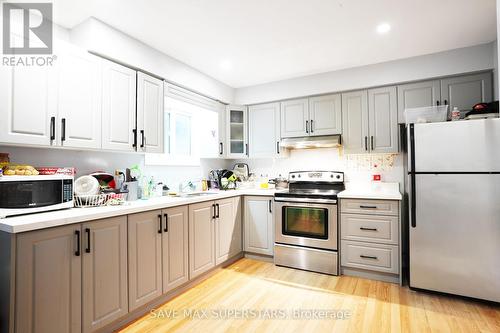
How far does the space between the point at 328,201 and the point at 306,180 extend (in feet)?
2.39

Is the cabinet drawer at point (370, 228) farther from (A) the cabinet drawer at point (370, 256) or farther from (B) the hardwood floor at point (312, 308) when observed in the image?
(B) the hardwood floor at point (312, 308)

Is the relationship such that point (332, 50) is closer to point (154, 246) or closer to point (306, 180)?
point (306, 180)

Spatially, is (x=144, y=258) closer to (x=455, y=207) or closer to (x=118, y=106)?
(x=118, y=106)

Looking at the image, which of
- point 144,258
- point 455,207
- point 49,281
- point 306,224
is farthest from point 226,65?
point 455,207

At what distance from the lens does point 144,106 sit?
8.34ft

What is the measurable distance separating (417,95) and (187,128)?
2877mm

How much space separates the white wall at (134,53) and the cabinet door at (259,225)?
5.30 feet

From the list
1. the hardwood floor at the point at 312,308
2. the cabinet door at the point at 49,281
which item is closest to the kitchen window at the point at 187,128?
the cabinet door at the point at 49,281

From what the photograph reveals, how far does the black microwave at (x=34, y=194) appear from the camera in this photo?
1.55 meters

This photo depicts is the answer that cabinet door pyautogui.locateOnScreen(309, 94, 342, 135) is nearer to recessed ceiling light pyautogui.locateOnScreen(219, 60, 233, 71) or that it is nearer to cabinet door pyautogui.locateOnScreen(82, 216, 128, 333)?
recessed ceiling light pyautogui.locateOnScreen(219, 60, 233, 71)

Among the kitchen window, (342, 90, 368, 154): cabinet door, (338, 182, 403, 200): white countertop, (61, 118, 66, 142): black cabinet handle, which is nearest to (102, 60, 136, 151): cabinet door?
(61, 118, 66, 142): black cabinet handle

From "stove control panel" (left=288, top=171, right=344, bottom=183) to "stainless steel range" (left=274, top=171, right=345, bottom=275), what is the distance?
0.18 metres

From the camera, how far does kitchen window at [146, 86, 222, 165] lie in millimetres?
3104

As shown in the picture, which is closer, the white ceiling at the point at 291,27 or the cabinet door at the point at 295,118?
the white ceiling at the point at 291,27
